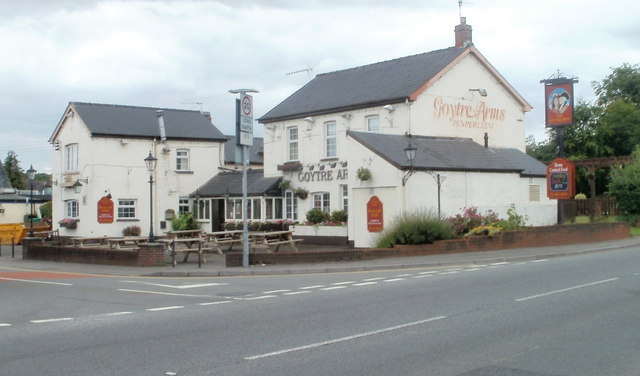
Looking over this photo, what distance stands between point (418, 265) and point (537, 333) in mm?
11793

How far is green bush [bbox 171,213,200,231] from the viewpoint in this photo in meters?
41.8

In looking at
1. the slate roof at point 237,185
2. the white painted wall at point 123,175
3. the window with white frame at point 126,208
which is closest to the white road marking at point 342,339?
the slate roof at point 237,185

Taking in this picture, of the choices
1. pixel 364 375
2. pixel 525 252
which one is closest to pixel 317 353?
pixel 364 375

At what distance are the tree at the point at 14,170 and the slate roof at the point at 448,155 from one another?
62.5m

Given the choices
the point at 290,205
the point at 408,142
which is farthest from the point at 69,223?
the point at 408,142

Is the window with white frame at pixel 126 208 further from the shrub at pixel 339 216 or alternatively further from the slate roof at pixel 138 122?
the shrub at pixel 339 216

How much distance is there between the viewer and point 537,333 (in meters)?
10.1

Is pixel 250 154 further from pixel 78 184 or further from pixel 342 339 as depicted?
pixel 342 339

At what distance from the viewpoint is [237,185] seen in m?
40.8

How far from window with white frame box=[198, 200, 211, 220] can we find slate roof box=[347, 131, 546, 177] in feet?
47.9

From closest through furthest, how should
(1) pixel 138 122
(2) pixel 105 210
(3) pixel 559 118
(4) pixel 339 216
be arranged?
1. (3) pixel 559 118
2. (2) pixel 105 210
3. (4) pixel 339 216
4. (1) pixel 138 122

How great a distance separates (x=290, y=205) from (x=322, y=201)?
8.30 ft

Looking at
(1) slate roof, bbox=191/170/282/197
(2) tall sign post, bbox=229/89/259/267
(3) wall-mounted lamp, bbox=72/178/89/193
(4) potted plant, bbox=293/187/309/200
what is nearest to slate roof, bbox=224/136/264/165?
(1) slate roof, bbox=191/170/282/197

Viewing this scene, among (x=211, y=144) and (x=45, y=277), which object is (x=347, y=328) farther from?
(x=211, y=144)
